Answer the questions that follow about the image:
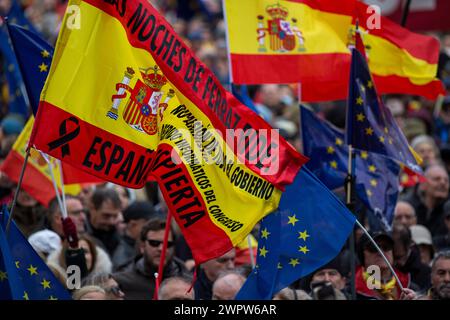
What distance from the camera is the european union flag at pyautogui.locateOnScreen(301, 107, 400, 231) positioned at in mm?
9891

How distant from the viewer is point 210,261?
9.91 metres

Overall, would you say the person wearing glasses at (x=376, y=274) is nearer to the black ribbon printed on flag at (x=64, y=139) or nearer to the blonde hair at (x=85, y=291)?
the blonde hair at (x=85, y=291)

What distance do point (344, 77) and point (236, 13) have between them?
1172 mm

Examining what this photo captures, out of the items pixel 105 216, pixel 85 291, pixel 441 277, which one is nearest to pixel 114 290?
pixel 85 291

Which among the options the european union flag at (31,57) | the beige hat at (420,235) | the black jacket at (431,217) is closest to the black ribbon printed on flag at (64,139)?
the european union flag at (31,57)

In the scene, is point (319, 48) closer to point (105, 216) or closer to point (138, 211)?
point (138, 211)

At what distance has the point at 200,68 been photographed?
7.83m

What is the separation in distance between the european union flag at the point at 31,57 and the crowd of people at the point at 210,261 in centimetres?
103

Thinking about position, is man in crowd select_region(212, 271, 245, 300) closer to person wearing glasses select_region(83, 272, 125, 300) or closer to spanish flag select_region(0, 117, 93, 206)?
person wearing glasses select_region(83, 272, 125, 300)

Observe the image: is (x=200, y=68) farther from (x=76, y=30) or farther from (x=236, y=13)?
(x=236, y=13)

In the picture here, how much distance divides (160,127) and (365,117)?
2015mm
